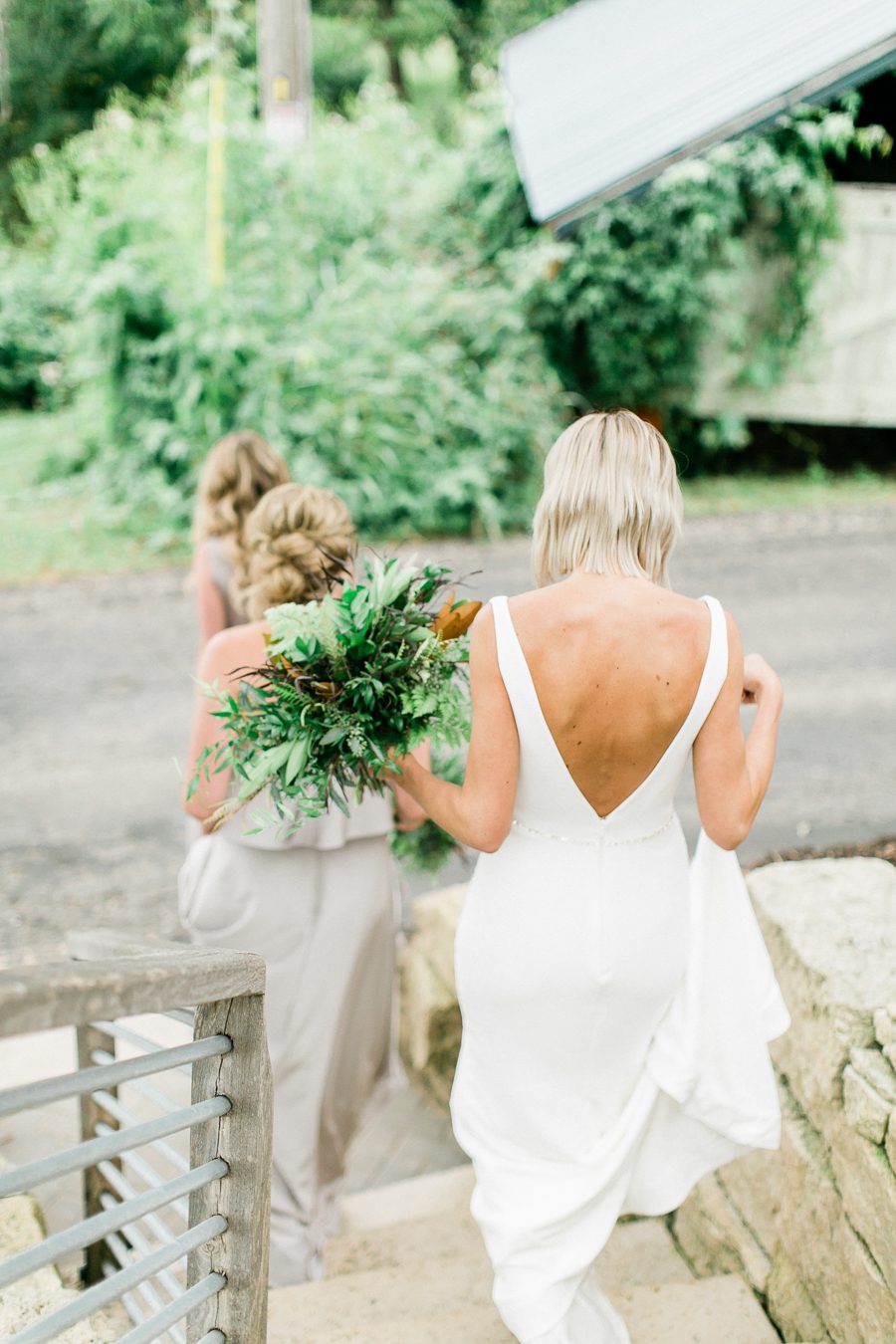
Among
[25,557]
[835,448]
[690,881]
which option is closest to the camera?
[690,881]

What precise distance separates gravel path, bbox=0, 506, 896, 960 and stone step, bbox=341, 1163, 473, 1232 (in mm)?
1621

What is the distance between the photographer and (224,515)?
163 inches

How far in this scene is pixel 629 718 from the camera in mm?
2268

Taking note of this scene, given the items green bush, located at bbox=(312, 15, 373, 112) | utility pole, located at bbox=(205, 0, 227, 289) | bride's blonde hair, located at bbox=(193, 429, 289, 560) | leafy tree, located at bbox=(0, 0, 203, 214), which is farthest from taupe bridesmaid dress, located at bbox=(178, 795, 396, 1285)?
green bush, located at bbox=(312, 15, 373, 112)

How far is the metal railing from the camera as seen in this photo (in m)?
1.41

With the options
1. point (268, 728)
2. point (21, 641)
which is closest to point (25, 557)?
point (21, 641)

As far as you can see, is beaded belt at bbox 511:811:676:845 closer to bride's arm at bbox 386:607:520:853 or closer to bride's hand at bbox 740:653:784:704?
bride's arm at bbox 386:607:520:853

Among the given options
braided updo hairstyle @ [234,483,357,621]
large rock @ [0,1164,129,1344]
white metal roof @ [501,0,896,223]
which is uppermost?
white metal roof @ [501,0,896,223]

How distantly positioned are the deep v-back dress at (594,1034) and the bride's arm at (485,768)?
0.07 metres

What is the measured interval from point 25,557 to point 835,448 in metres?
7.96

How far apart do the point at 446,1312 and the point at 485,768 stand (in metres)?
1.49

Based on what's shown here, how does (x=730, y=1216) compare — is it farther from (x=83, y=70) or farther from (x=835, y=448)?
(x=83, y=70)

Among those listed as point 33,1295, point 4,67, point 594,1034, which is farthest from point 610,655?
point 4,67

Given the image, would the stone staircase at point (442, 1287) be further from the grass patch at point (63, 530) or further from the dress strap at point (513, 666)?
the grass patch at point (63, 530)
